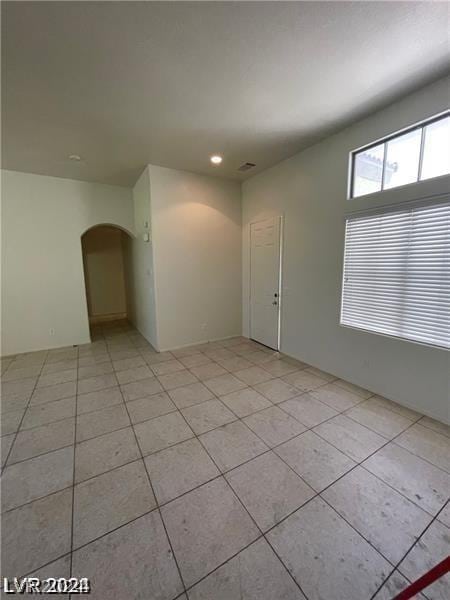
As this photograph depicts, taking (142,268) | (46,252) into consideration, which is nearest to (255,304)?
(142,268)

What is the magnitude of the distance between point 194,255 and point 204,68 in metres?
2.69

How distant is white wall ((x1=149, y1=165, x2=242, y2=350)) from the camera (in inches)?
160

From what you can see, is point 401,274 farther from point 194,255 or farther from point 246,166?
point 194,255

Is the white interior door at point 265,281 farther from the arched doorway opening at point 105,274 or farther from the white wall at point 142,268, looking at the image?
the arched doorway opening at point 105,274

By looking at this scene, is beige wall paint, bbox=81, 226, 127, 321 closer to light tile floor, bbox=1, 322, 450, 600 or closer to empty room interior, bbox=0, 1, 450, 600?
empty room interior, bbox=0, 1, 450, 600

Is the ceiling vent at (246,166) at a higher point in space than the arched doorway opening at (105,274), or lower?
higher

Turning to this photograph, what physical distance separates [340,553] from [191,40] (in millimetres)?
3384

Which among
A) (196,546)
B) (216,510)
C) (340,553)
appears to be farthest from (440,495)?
(196,546)

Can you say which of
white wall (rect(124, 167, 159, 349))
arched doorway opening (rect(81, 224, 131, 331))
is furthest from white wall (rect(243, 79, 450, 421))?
arched doorway opening (rect(81, 224, 131, 331))

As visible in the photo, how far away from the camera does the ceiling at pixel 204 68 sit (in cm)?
155

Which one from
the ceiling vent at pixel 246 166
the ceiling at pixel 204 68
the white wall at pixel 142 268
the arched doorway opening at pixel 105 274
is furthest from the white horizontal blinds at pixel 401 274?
the arched doorway opening at pixel 105 274

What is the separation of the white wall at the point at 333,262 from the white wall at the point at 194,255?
2.38ft

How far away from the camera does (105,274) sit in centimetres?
682

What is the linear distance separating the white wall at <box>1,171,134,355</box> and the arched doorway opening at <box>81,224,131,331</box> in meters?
1.76
